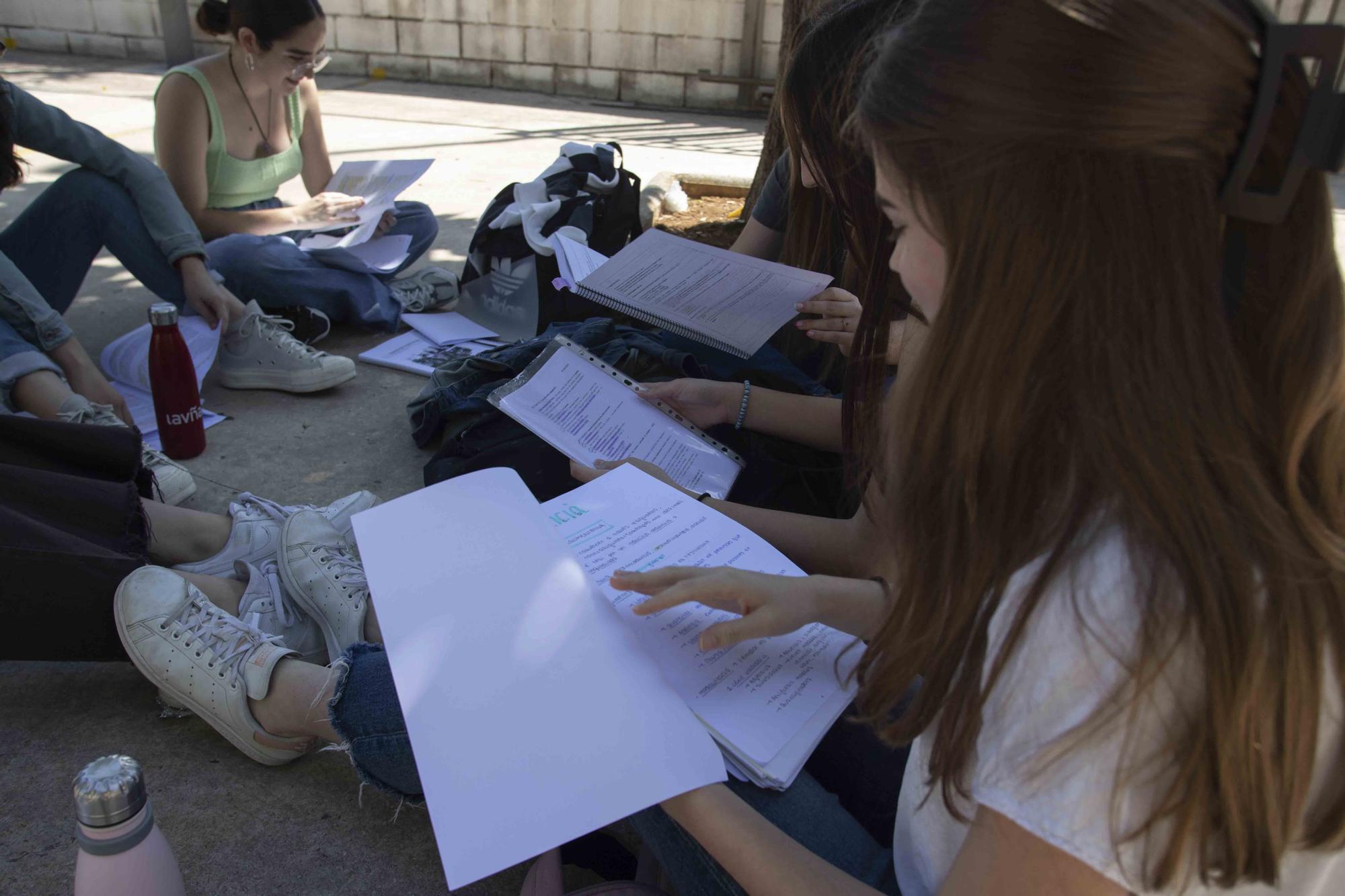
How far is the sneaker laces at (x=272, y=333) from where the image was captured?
301cm

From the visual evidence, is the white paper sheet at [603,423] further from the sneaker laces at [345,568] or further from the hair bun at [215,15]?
the hair bun at [215,15]

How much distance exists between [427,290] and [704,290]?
1.79 metres

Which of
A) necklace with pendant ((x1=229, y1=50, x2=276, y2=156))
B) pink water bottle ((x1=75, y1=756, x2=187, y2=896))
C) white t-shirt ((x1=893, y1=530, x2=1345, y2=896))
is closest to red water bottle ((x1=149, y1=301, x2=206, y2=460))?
necklace with pendant ((x1=229, y1=50, x2=276, y2=156))

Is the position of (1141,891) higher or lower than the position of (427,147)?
higher

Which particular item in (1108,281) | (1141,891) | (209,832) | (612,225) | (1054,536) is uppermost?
(1108,281)

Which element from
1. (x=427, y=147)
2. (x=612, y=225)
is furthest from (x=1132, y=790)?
(x=427, y=147)

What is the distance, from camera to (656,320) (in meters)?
2.23

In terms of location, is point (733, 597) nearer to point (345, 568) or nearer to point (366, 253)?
point (345, 568)

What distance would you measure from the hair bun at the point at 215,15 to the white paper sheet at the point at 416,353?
1125 mm

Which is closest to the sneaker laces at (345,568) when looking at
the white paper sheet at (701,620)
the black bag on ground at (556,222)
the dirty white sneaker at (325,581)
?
the dirty white sneaker at (325,581)

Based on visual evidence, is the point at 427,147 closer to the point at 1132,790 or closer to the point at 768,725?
the point at 768,725

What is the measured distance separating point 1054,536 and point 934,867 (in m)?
0.40

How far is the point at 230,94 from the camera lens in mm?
3373

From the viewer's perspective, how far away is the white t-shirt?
0.73m
